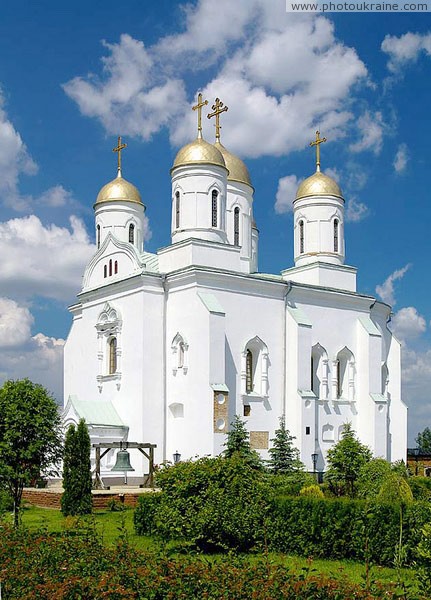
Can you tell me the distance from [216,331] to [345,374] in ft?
24.5

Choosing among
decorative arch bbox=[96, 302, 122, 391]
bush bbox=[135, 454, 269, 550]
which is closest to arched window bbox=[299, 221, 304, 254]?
decorative arch bbox=[96, 302, 122, 391]

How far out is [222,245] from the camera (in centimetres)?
2811

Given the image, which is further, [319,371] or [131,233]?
[131,233]

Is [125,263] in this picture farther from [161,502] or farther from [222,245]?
[161,502]

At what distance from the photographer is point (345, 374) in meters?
31.2

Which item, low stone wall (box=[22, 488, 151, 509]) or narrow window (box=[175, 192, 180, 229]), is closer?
low stone wall (box=[22, 488, 151, 509])

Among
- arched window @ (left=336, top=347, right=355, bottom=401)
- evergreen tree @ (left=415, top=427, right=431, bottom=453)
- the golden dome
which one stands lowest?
evergreen tree @ (left=415, top=427, right=431, bottom=453)

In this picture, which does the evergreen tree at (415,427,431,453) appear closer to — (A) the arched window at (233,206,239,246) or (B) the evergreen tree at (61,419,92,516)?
(A) the arched window at (233,206,239,246)

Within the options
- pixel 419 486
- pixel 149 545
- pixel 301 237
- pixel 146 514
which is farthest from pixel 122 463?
pixel 301 237

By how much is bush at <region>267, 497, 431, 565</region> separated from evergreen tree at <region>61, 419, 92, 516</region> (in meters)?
6.34

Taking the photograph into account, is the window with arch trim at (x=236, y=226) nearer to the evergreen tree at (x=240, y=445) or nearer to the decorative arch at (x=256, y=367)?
the decorative arch at (x=256, y=367)

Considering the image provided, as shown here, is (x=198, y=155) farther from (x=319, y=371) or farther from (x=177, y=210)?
(x=319, y=371)

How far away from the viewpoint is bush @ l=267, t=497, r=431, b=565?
1196 centimetres

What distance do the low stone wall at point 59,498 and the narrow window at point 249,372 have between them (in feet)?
24.1
